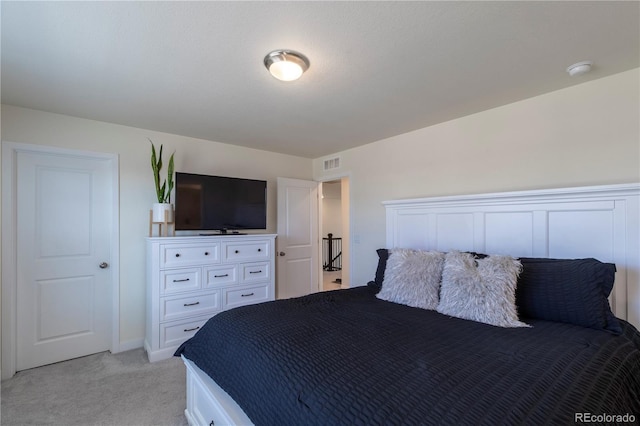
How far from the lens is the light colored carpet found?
196 centimetres

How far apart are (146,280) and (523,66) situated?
12.5 feet

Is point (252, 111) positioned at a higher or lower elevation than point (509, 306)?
higher

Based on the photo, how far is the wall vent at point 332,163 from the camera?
421 centimetres

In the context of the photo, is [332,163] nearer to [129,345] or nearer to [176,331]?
[176,331]

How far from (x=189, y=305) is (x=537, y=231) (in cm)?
322

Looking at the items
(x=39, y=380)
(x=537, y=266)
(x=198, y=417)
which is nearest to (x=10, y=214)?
(x=39, y=380)

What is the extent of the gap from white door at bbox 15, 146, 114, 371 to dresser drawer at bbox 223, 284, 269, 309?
A: 1.19 m

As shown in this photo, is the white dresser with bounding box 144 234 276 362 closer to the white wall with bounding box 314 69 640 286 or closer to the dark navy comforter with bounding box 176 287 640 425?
the dark navy comforter with bounding box 176 287 640 425

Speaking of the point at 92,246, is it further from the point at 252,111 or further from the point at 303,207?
the point at 303,207

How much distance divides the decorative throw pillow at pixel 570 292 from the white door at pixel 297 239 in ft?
9.49

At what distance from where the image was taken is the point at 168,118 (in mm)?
2814

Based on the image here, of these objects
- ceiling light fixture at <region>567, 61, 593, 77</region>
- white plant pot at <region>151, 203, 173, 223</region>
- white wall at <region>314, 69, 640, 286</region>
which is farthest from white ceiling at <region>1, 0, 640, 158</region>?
white plant pot at <region>151, 203, 173, 223</region>

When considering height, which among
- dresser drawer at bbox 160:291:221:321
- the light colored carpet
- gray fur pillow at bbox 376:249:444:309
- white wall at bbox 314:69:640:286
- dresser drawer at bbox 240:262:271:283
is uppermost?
white wall at bbox 314:69:640:286

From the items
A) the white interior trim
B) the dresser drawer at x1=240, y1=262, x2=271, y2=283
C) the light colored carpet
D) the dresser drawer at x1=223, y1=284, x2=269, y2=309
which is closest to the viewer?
the light colored carpet
